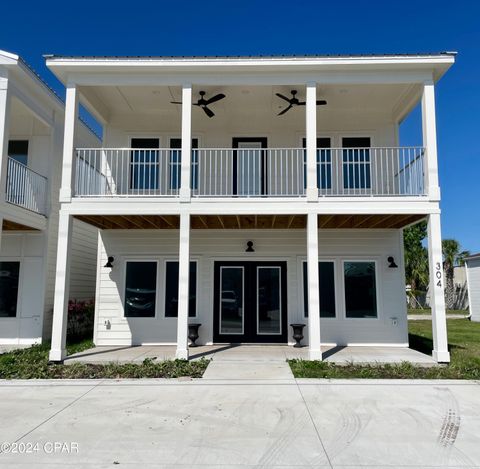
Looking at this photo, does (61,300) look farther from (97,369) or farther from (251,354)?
(251,354)

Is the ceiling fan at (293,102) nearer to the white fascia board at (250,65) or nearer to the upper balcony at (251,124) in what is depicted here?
the upper balcony at (251,124)

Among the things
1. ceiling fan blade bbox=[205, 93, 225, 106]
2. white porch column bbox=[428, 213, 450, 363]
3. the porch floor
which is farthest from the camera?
ceiling fan blade bbox=[205, 93, 225, 106]

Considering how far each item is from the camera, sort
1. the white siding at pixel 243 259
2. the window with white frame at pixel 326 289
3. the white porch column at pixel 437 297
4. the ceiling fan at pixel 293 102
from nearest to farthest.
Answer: the white porch column at pixel 437 297 → the ceiling fan at pixel 293 102 → the white siding at pixel 243 259 → the window with white frame at pixel 326 289

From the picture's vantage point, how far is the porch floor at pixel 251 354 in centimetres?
862

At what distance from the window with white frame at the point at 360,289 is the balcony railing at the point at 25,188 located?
28.7 feet

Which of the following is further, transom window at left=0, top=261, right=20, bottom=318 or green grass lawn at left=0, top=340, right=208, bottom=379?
transom window at left=0, top=261, right=20, bottom=318

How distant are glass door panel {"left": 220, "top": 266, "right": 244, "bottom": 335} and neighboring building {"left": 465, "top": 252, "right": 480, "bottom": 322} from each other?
15.0 metres

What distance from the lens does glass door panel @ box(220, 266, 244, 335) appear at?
10.8 m

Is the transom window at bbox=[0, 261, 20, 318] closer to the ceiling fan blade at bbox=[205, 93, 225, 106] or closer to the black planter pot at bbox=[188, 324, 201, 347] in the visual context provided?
the black planter pot at bbox=[188, 324, 201, 347]

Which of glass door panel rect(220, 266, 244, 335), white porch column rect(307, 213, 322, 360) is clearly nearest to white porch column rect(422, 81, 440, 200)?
white porch column rect(307, 213, 322, 360)

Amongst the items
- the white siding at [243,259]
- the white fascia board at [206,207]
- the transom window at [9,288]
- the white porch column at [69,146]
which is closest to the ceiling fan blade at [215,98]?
→ the white fascia board at [206,207]

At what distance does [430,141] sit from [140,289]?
805cm

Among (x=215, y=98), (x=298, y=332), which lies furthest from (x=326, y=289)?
(x=215, y=98)

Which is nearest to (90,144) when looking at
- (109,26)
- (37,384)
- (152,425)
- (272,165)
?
(109,26)
